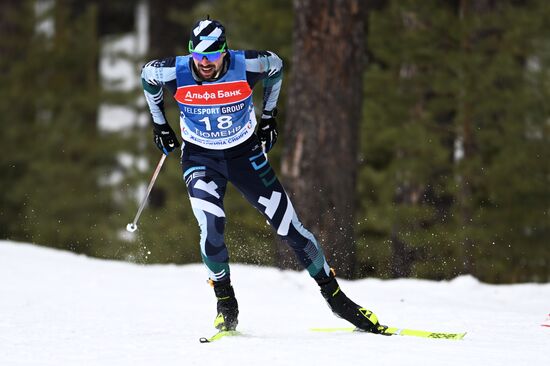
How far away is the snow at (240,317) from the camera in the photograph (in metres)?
5.87

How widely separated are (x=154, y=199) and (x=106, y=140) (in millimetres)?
1815

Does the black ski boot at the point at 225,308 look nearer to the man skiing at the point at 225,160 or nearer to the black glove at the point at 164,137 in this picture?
the man skiing at the point at 225,160

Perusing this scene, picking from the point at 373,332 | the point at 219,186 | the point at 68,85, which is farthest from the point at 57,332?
the point at 68,85

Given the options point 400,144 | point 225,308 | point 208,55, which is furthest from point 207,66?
point 400,144

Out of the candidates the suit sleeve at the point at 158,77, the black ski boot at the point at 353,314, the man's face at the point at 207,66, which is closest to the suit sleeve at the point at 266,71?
the man's face at the point at 207,66

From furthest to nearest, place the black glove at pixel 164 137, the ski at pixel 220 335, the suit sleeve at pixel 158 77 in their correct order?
the black glove at pixel 164 137, the suit sleeve at pixel 158 77, the ski at pixel 220 335

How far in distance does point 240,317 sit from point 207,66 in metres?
2.32

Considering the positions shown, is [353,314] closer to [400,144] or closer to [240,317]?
[240,317]

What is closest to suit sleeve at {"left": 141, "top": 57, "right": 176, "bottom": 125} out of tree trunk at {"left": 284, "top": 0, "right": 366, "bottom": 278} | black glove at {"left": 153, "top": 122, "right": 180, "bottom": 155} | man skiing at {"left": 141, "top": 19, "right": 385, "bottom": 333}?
man skiing at {"left": 141, "top": 19, "right": 385, "bottom": 333}

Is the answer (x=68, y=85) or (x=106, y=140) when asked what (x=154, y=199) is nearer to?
(x=106, y=140)

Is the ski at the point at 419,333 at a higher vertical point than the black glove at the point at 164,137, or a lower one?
lower

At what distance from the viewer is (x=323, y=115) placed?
11242 millimetres

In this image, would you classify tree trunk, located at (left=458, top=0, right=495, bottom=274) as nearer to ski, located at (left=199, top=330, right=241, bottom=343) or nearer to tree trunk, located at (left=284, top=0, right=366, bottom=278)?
tree trunk, located at (left=284, top=0, right=366, bottom=278)

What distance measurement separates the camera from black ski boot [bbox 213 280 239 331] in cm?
686
